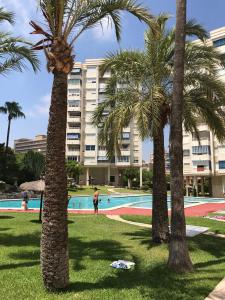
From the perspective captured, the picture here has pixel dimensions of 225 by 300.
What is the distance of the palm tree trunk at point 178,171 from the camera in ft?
30.9

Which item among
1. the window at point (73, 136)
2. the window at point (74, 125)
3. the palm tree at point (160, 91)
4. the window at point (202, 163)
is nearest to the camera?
the palm tree at point (160, 91)

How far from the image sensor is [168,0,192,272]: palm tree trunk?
371 inches

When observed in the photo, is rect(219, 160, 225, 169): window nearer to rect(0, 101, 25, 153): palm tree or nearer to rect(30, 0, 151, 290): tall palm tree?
rect(0, 101, 25, 153): palm tree

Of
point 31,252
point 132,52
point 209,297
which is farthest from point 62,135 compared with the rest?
point 132,52

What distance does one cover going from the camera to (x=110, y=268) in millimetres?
9539

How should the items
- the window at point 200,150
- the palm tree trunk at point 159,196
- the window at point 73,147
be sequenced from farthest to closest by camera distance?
the window at point 73,147 → the window at point 200,150 → the palm tree trunk at point 159,196

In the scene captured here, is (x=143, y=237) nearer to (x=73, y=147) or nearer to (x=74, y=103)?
(x=73, y=147)

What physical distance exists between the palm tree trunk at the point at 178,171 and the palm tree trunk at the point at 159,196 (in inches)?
132

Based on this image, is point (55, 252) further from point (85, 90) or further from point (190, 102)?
point (85, 90)

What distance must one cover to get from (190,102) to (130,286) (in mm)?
7678

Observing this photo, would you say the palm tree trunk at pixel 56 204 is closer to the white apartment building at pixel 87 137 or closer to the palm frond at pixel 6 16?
the palm frond at pixel 6 16

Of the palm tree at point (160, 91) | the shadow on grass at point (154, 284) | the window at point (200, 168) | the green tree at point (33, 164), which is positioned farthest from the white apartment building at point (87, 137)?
the shadow on grass at point (154, 284)

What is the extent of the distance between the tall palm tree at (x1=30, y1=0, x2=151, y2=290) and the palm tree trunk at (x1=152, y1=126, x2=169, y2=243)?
6403 mm

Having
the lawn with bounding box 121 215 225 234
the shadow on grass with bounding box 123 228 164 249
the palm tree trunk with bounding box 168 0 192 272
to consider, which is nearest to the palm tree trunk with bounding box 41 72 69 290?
the palm tree trunk with bounding box 168 0 192 272
